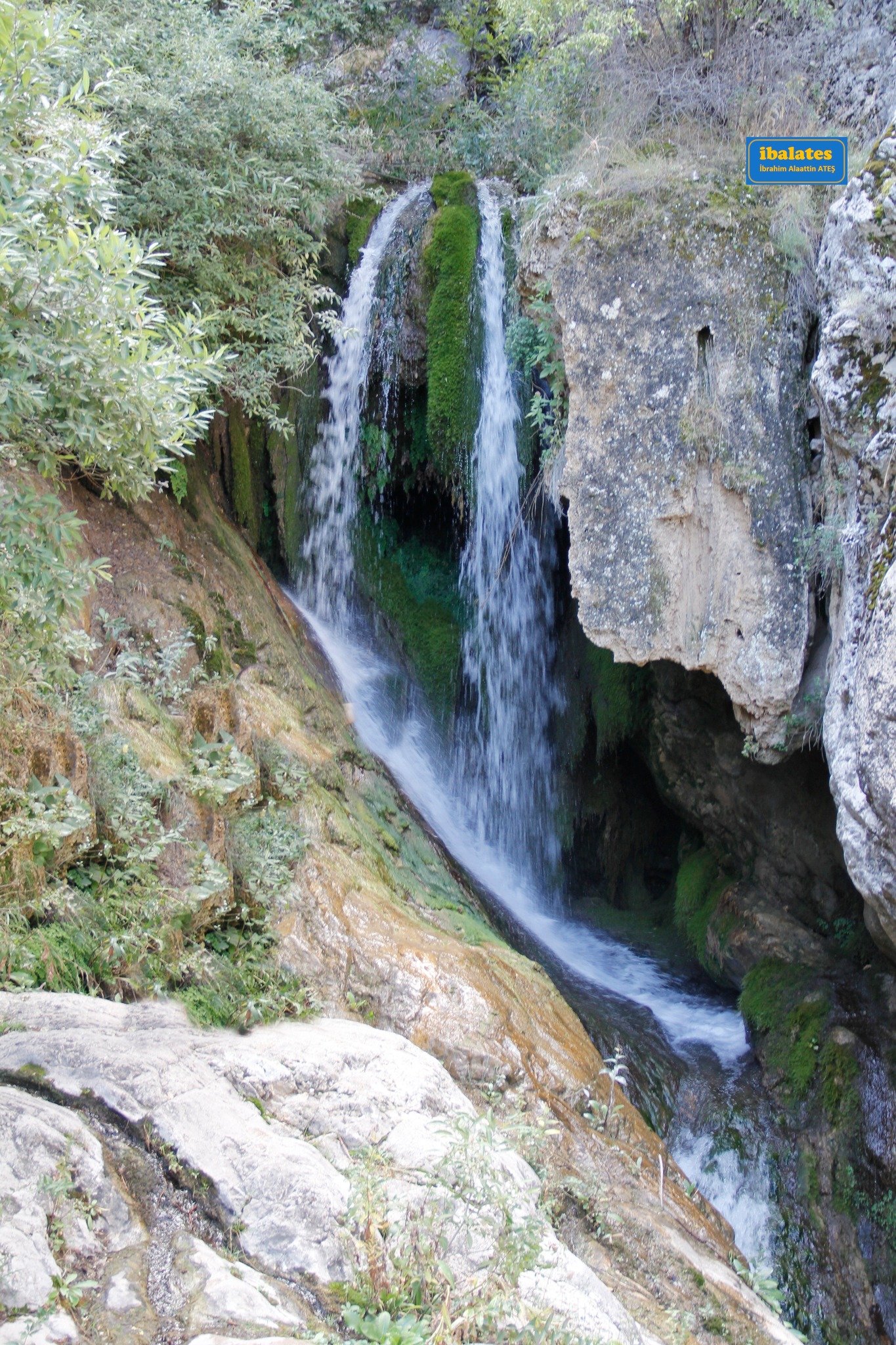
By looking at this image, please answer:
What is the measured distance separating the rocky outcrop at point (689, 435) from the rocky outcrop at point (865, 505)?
0.59m

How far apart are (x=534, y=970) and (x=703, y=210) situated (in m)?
5.52

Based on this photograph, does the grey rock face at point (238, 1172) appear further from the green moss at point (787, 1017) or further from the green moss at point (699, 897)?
the green moss at point (699, 897)

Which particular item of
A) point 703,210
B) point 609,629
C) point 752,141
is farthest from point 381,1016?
point 752,141

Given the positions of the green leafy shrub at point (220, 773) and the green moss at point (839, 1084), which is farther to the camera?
the green moss at point (839, 1084)

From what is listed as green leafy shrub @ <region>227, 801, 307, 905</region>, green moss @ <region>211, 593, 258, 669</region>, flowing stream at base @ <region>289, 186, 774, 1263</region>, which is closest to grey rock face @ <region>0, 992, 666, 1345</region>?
green leafy shrub @ <region>227, 801, 307, 905</region>

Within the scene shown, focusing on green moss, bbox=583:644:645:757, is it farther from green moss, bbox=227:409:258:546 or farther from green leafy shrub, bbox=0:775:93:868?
green leafy shrub, bbox=0:775:93:868

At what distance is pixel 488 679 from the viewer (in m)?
10.2

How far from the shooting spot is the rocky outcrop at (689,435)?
21.3 ft

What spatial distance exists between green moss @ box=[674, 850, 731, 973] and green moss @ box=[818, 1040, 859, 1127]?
1800 millimetres

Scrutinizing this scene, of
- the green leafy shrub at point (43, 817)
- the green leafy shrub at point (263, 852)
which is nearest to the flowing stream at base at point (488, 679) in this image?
the green leafy shrub at point (263, 852)

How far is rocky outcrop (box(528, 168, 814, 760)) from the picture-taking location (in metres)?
6.49

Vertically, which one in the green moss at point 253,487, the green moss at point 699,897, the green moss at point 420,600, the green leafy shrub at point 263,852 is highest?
the green moss at point 253,487

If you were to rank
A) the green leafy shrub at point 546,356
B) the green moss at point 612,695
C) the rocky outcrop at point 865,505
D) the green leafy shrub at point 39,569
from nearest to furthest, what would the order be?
the green leafy shrub at point 39,569 < the rocky outcrop at point 865,505 < the green leafy shrub at point 546,356 < the green moss at point 612,695

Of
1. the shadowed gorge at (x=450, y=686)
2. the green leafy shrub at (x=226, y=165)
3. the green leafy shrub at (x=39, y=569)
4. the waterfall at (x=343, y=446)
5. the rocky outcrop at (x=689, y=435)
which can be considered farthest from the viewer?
the waterfall at (x=343, y=446)
